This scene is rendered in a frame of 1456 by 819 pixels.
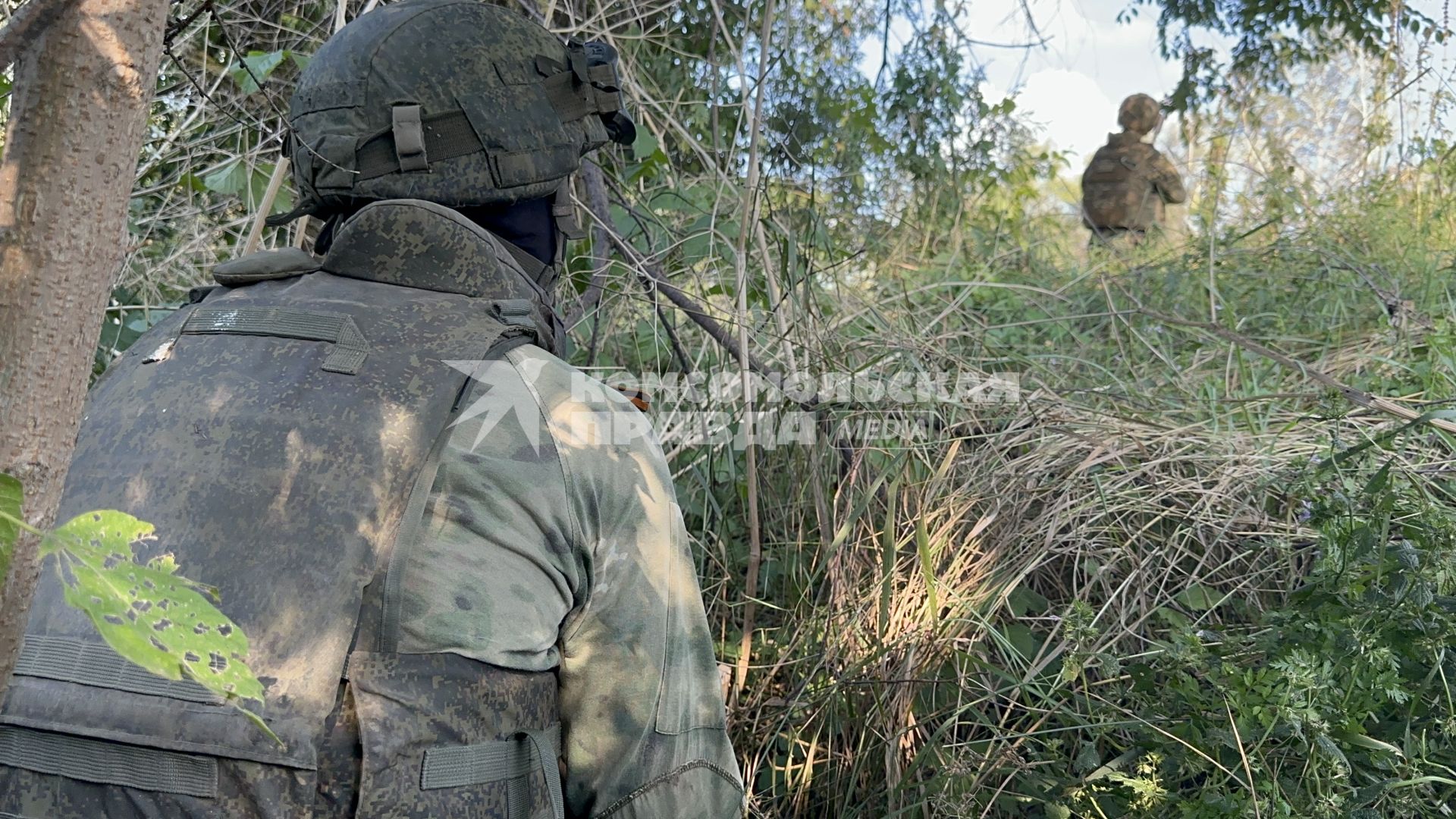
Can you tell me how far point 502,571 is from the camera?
58.1 inches

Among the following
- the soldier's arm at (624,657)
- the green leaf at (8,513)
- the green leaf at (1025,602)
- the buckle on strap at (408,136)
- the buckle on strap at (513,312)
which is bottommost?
the green leaf at (1025,602)

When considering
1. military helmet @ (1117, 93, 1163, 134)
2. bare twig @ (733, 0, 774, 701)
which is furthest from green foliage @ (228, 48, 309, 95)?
military helmet @ (1117, 93, 1163, 134)

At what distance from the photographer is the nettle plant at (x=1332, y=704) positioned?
1696 mm

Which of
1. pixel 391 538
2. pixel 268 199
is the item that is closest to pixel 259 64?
pixel 268 199

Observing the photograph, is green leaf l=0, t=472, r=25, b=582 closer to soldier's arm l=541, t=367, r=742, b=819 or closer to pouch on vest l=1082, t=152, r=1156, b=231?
soldier's arm l=541, t=367, r=742, b=819

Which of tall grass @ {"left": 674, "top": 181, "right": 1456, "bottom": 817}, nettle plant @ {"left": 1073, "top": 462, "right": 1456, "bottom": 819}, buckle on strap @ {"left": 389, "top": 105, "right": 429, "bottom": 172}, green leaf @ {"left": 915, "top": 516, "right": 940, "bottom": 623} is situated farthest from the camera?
green leaf @ {"left": 915, "top": 516, "right": 940, "bottom": 623}

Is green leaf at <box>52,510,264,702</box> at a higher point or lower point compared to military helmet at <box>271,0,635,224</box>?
lower

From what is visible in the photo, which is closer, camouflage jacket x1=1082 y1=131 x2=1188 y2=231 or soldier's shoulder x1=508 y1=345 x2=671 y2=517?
soldier's shoulder x1=508 y1=345 x2=671 y2=517

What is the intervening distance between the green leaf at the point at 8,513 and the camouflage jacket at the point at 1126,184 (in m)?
7.41

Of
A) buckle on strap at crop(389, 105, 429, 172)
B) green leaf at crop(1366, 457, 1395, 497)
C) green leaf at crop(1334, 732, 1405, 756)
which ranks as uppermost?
buckle on strap at crop(389, 105, 429, 172)

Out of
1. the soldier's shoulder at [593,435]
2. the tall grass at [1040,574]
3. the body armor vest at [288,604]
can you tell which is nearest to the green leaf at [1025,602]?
the tall grass at [1040,574]

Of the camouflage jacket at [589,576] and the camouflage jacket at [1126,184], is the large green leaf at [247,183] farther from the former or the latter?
the camouflage jacket at [1126,184]

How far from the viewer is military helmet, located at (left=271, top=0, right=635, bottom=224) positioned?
183 centimetres

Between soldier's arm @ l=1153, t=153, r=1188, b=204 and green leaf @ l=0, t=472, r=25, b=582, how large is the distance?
24.2ft
